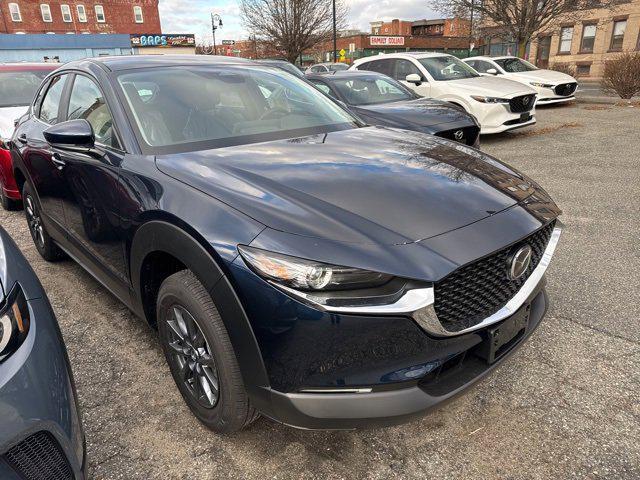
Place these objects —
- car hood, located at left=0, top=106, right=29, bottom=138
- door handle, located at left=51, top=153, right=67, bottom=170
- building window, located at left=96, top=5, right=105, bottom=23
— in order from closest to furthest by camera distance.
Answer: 1. door handle, located at left=51, top=153, right=67, bottom=170
2. car hood, located at left=0, top=106, right=29, bottom=138
3. building window, located at left=96, top=5, right=105, bottom=23

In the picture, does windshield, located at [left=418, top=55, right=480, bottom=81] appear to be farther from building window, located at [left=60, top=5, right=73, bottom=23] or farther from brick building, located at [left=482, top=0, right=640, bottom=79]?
building window, located at [left=60, top=5, right=73, bottom=23]

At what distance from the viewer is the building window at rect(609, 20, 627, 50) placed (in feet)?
99.9

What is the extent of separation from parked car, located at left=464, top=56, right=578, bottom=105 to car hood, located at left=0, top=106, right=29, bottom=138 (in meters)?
11.5

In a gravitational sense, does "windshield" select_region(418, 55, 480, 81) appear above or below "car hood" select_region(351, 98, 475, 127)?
above

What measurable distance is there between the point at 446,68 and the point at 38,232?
8721mm

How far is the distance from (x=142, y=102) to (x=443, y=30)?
2950 inches

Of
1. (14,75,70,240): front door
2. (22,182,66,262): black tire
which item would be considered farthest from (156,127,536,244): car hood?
(22,182,66,262): black tire

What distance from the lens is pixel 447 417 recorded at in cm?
224

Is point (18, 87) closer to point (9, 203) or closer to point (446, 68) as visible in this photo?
point (9, 203)

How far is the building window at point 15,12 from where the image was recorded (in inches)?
1959

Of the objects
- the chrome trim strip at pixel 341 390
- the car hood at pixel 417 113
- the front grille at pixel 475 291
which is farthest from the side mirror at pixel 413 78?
the chrome trim strip at pixel 341 390

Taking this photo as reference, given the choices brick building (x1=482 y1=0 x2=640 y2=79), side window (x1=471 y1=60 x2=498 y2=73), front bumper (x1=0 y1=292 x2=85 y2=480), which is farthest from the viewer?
brick building (x1=482 y1=0 x2=640 y2=79)

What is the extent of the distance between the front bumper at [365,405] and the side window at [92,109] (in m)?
1.68

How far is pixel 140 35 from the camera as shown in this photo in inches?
2094
